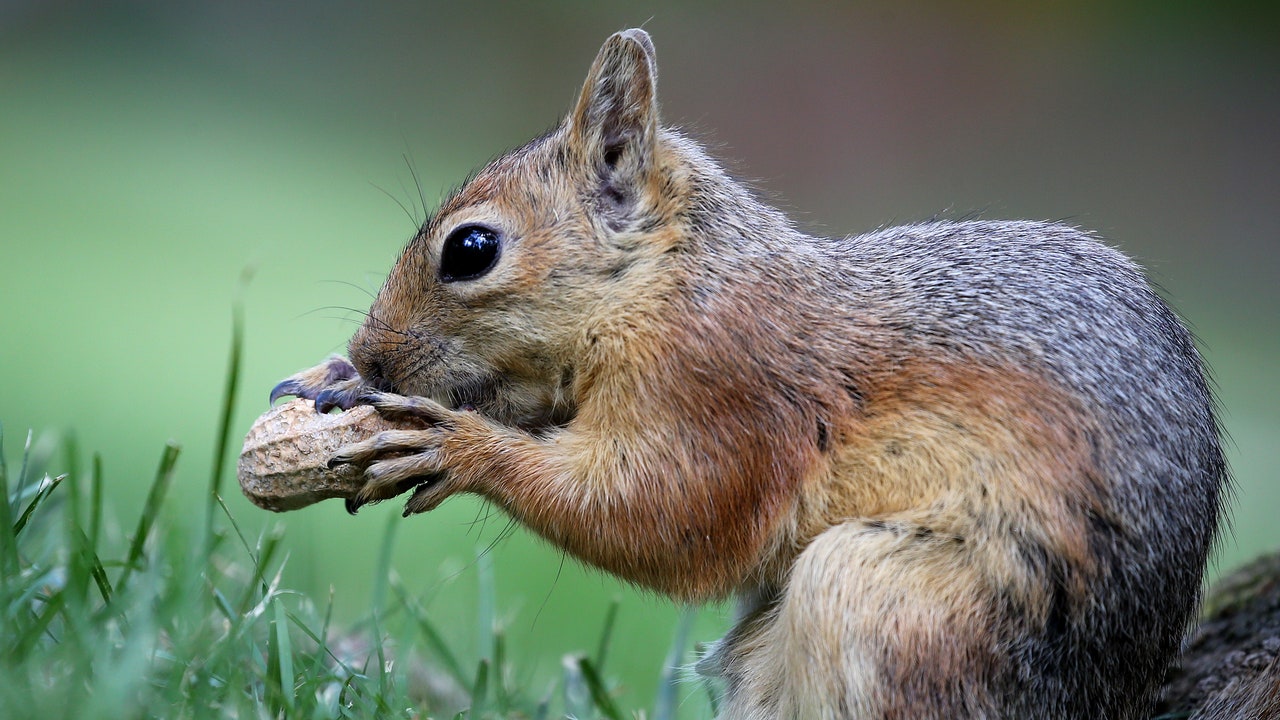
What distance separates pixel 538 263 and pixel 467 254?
0.21m

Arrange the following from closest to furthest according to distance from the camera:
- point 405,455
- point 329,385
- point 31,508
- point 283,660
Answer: point 283,660 → point 31,508 → point 405,455 → point 329,385

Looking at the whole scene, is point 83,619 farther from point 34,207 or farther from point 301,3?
point 301,3

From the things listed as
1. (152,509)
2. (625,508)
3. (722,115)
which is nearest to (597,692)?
(625,508)

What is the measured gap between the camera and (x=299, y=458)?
127 inches

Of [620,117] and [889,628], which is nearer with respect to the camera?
[889,628]

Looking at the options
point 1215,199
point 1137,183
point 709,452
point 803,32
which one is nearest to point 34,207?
point 803,32

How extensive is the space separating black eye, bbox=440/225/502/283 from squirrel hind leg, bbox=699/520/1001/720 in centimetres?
124

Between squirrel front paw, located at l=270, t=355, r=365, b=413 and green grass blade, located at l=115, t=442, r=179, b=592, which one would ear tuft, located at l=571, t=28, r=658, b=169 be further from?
green grass blade, located at l=115, t=442, r=179, b=592

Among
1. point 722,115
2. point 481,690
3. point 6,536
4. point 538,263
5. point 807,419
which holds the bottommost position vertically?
point 481,690

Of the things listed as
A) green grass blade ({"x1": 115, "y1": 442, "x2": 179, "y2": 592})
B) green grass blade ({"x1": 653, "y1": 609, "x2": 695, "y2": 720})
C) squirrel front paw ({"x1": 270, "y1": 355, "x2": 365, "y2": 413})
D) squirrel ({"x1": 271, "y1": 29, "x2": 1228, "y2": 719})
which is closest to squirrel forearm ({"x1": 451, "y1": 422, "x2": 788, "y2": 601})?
squirrel ({"x1": 271, "y1": 29, "x2": 1228, "y2": 719})

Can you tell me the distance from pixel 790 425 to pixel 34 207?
10.3 metres

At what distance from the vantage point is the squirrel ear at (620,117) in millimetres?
3510

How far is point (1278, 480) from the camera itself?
9.98 metres

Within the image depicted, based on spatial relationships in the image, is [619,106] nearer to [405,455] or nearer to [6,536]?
[405,455]
